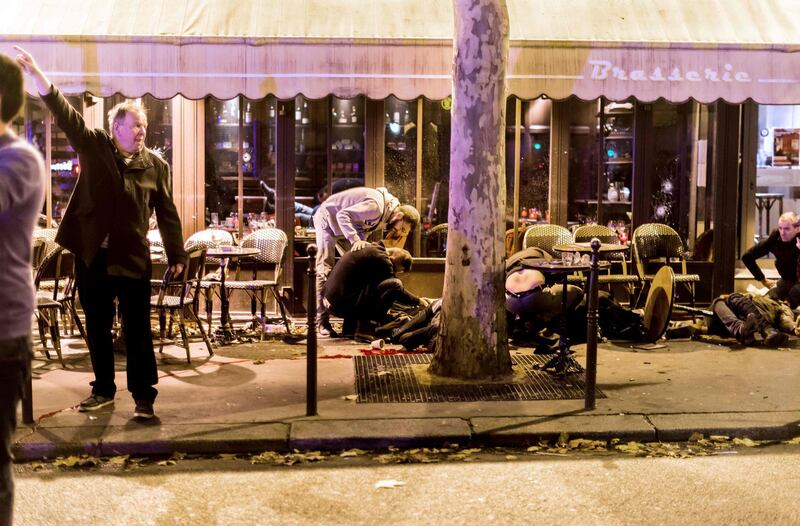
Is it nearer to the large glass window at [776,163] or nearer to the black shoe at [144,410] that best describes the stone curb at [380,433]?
the black shoe at [144,410]

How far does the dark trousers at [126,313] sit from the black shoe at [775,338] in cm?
587

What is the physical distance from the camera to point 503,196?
308 inches

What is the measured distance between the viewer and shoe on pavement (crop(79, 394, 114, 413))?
6.82 metres

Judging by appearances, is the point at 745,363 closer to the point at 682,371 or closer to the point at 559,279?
the point at 682,371

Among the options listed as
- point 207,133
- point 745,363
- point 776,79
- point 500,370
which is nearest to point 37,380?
point 500,370

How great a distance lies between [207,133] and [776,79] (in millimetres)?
6184

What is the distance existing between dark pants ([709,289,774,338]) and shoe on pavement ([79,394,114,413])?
6.00m

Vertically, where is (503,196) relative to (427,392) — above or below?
above

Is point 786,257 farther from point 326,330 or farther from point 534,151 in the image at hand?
point 326,330

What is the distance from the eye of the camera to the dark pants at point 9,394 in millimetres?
3311

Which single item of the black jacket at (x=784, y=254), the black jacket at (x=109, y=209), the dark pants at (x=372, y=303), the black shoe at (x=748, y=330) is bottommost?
the black shoe at (x=748, y=330)

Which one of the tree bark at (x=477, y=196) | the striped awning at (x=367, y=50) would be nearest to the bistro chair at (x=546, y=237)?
the striped awning at (x=367, y=50)

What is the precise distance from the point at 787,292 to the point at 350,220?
461cm

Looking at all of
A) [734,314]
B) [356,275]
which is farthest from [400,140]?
[734,314]
